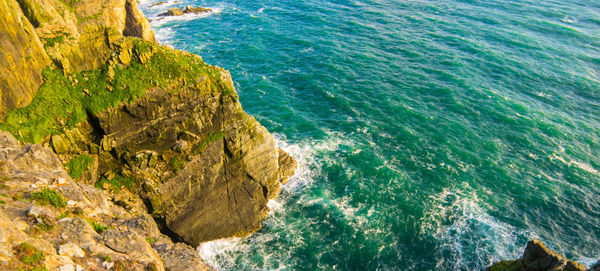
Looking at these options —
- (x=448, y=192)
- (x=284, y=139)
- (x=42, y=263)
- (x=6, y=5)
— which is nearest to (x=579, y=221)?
(x=448, y=192)

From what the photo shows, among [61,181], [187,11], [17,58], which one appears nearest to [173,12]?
[187,11]

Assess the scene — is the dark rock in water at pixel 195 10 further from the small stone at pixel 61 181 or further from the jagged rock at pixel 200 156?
the small stone at pixel 61 181

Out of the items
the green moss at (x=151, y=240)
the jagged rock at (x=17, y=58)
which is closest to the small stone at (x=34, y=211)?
the green moss at (x=151, y=240)

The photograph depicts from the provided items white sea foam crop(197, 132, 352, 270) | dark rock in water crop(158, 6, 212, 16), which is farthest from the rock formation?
dark rock in water crop(158, 6, 212, 16)

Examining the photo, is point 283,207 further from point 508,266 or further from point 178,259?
point 508,266

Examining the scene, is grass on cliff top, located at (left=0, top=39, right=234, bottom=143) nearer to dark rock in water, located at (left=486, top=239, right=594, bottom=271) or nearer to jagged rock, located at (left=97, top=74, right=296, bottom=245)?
jagged rock, located at (left=97, top=74, right=296, bottom=245)

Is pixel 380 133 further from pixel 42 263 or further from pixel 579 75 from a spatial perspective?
pixel 579 75
